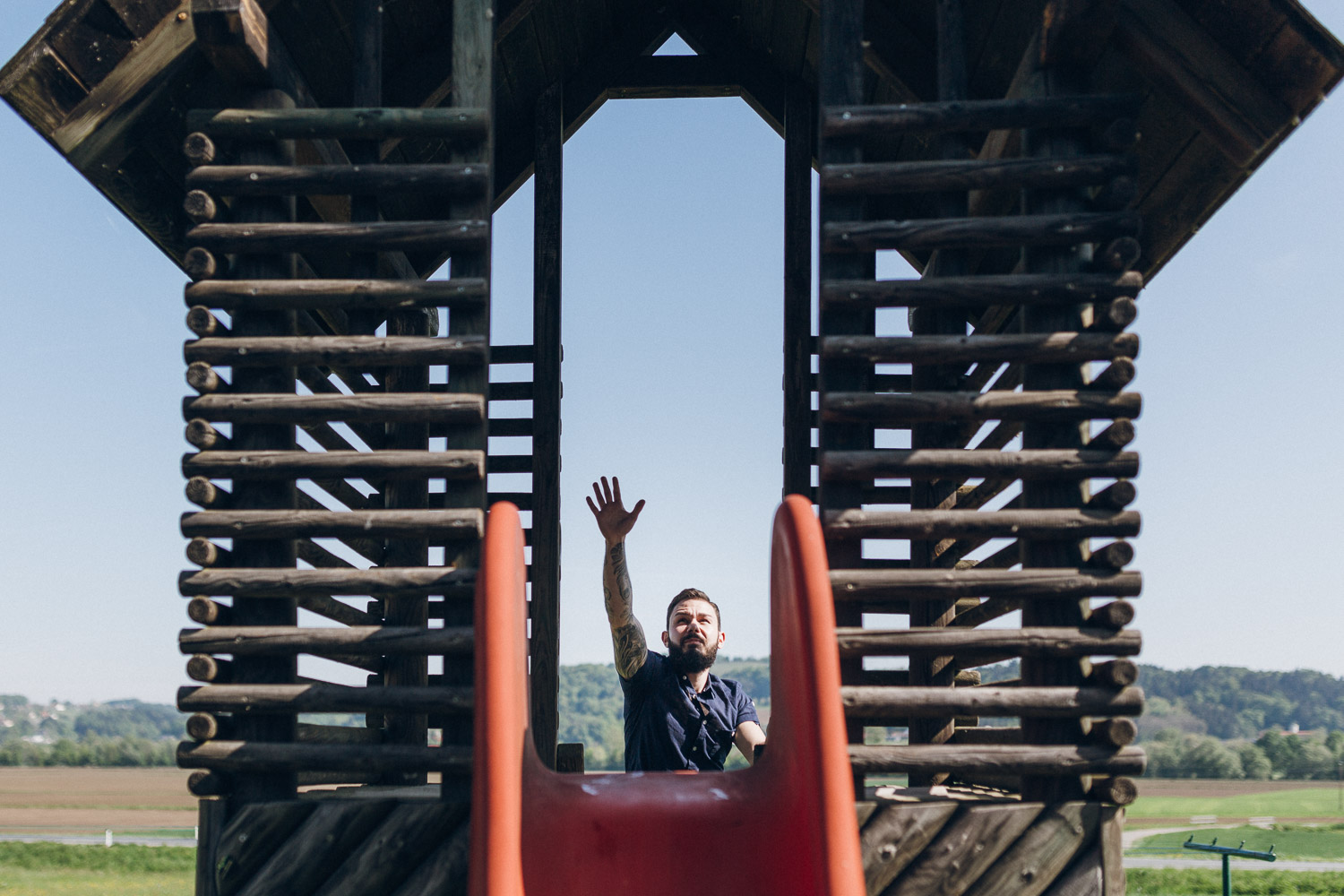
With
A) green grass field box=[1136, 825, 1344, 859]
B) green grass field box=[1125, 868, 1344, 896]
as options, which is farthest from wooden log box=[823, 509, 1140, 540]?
green grass field box=[1136, 825, 1344, 859]

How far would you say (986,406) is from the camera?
4254mm

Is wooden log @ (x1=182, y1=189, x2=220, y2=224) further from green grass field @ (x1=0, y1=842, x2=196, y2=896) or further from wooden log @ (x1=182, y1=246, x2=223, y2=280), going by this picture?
green grass field @ (x1=0, y1=842, x2=196, y2=896)

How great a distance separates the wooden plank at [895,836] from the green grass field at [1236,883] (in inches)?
1830

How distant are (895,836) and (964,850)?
264 millimetres

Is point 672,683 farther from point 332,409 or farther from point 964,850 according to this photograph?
point 332,409

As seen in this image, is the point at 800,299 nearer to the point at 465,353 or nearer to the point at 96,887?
the point at 465,353

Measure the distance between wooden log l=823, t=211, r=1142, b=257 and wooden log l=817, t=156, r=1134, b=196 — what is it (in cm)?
15

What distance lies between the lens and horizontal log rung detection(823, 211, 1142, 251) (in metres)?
4.38

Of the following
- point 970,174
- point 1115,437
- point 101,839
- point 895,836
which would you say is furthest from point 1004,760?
point 101,839

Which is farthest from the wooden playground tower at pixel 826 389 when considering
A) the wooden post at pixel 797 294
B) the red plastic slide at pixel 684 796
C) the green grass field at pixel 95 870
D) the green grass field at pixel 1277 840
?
the green grass field at pixel 1277 840

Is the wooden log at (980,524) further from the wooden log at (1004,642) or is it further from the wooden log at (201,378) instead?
the wooden log at (201,378)

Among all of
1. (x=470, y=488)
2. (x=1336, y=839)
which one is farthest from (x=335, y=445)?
(x=1336, y=839)

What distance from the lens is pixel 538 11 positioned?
7.11 metres

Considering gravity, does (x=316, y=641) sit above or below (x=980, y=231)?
below
